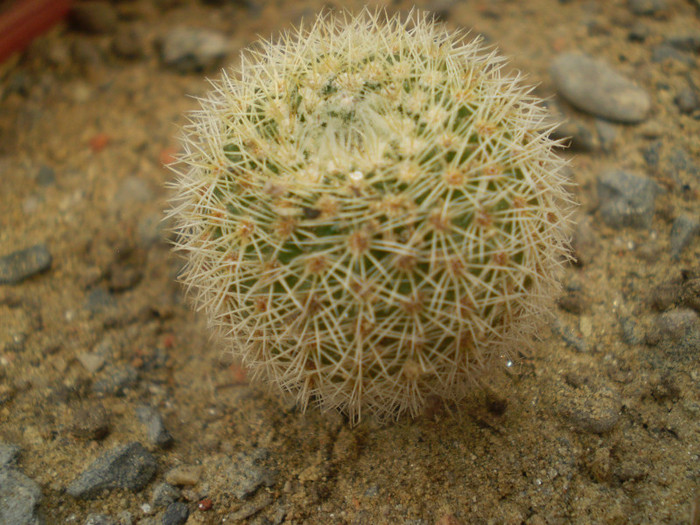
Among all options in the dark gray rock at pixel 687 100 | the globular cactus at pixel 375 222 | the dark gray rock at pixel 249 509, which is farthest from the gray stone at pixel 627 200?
the dark gray rock at pixel 249 509

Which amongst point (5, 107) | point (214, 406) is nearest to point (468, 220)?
point (214, 406)

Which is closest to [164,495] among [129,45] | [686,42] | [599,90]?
[599,90]

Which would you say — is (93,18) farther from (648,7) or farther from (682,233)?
(682,233)

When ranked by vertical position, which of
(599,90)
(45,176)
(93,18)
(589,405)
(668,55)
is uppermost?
(668,55)

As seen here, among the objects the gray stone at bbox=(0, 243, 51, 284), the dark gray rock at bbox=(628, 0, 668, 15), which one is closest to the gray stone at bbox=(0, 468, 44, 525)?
the gray stone at bbox=(0, 243, 51, 284)

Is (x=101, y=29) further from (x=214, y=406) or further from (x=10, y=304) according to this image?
(x=214, y=406)

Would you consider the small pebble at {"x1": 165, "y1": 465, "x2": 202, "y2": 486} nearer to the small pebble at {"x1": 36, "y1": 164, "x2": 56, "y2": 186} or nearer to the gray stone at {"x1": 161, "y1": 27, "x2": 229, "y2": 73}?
the small pebble at {"x1": 36, "y1": 164, "x2": 56, "y2": 186}
